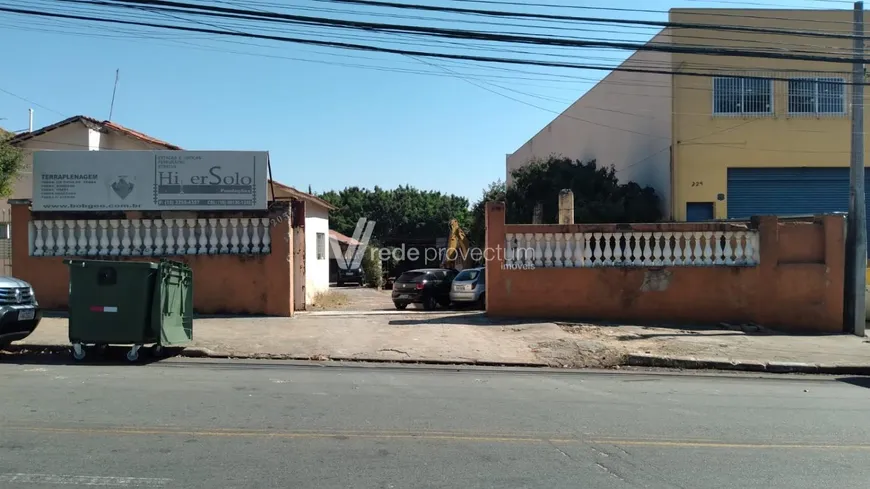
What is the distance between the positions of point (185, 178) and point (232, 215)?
4.18 ft

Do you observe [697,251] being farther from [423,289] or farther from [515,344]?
[423,289]

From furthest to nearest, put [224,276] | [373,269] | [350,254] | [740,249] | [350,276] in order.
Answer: [350,254] → [350,276] → [373,269] → [224,276] → [740,249]

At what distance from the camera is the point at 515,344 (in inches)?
448

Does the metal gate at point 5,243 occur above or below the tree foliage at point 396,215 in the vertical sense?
below

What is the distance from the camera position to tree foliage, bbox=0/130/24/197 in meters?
14.4

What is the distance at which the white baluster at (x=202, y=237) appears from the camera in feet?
45.3

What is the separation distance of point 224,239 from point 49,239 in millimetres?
3747

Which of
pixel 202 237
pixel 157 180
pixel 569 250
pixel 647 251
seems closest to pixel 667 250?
pixel 647 251

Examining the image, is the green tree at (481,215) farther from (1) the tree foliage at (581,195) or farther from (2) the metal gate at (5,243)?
(2) the metal gate at (5,243)

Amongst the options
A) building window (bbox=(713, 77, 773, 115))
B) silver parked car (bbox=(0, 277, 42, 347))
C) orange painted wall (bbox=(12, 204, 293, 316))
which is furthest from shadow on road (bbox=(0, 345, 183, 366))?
building window (bbox=(713, 77, 773, 115))

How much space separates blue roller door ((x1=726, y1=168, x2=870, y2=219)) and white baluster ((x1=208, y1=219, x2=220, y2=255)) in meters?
17.1

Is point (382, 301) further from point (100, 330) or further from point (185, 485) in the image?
point (185, 485)

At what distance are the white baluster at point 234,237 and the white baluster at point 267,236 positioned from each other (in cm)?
55

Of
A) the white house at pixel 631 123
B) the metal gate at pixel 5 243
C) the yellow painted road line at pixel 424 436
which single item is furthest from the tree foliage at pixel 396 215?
the yellow painted road line at pixel 424 436
